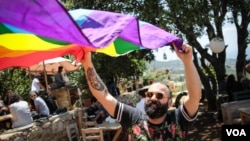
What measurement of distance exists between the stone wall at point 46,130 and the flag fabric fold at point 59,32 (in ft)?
10.8

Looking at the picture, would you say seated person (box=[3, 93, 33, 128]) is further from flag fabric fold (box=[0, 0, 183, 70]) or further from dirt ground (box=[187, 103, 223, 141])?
dirt ground (box=[187, 103, 223, 141])

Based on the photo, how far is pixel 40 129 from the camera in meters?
7.70

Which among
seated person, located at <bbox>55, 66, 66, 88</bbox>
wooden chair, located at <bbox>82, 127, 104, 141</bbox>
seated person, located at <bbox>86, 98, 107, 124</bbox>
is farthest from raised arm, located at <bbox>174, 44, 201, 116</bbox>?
seated person, located at <bbox>55, 66, 66, 88</bbox>

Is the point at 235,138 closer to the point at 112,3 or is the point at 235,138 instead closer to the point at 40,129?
the point at 40,129

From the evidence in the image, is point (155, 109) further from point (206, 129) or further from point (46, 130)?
point (206, 129)

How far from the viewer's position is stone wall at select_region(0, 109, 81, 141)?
6.74 meters

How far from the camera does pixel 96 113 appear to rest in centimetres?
1041

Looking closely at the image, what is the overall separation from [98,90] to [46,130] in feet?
17.4

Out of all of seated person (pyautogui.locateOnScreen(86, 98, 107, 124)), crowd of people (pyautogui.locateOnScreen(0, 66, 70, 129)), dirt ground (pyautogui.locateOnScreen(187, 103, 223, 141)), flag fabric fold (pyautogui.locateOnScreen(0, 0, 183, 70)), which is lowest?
dirt ground (pyautogui.locateOnScreen(187, 103, 223, 141))

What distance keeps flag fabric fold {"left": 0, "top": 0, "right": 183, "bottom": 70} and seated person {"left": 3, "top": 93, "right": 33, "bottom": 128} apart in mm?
3781

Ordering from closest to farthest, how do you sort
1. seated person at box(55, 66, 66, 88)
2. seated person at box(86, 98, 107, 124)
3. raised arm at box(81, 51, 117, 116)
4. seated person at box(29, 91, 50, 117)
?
1. raised arm at box(81, 51, 117, 116)
2. seated person at box(29, 91, 50, 117)
3. seated person at box(86, 98, 107, 124)
4. seated person at box(55, 66, 66, 88)

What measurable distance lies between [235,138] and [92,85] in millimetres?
1849

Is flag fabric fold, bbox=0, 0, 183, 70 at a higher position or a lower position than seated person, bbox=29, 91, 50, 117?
higher

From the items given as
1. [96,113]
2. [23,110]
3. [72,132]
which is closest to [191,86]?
[23,110]
